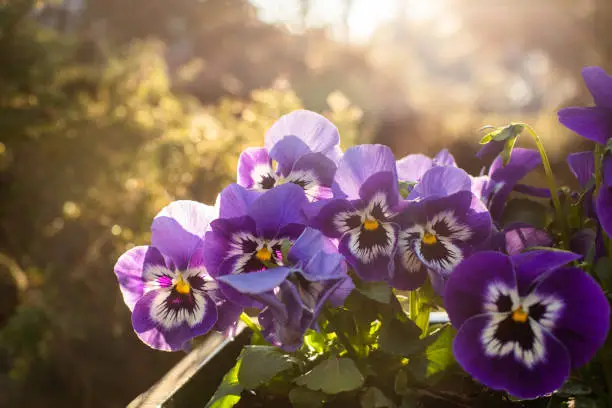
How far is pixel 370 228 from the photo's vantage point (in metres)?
0.58

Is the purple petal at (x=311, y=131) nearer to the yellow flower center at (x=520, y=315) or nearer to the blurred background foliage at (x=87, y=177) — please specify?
the yellow flower center at (x=520, y=315)

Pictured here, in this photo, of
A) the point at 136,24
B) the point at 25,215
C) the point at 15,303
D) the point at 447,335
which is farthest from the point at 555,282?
the point at 136,24

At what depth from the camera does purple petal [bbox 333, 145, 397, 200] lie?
1.87 feet

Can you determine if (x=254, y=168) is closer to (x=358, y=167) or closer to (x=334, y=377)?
(x=358, y=167)

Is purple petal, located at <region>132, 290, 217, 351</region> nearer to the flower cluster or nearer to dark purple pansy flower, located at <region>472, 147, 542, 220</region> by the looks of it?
the flower cluster

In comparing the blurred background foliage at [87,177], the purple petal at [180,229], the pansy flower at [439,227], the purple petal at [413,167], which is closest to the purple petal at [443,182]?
the pansy flower at [439,227]

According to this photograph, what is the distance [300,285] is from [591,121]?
31cm

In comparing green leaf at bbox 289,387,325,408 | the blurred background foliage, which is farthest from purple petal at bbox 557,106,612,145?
the blurred background foliage

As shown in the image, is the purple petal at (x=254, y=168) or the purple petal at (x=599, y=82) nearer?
the purple petal at (x=599, y=82)

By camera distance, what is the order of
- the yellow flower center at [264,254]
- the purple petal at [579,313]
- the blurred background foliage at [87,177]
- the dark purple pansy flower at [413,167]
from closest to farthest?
the purple petal at [579,313] → the yellow flower center at [264,254] → the dark purple pansy flower at [413,167] → the blurred background foliage at [87,177]

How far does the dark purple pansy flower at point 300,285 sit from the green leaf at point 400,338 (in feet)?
0.22

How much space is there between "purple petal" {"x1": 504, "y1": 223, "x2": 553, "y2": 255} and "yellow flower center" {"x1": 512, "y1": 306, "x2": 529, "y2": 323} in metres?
0.11

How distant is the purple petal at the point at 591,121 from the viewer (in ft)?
Result: 1.84

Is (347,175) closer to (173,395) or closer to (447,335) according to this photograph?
(447,335)
